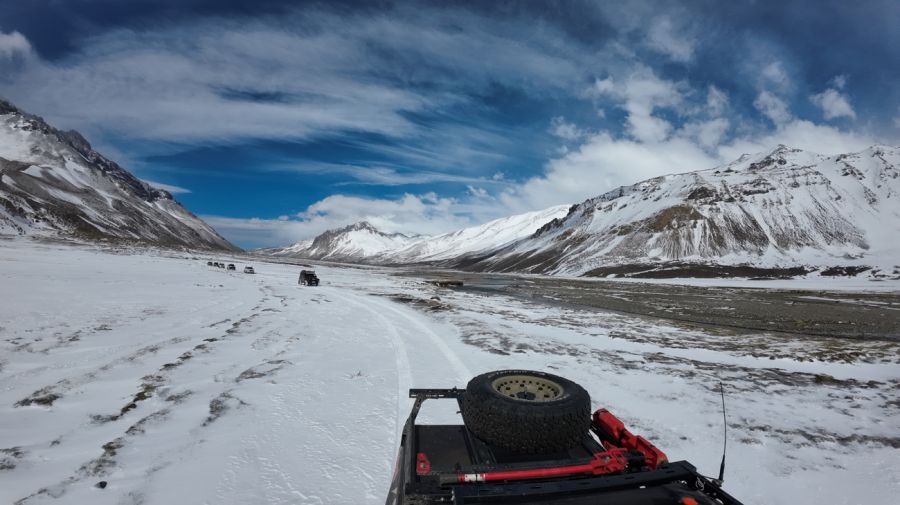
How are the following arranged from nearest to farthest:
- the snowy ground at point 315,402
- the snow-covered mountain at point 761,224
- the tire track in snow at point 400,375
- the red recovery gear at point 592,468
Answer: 1. the red recovery gear at point 592,468
2. the snowy ground at point 315,402
3. the tire track in snow at point 400,375
4. the snow-covered mountain at point 761,224

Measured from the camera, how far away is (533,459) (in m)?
3.90

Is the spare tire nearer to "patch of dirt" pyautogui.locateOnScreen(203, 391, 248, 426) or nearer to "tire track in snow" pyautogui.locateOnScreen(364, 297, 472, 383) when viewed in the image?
"patch of dirt" pyautogui.locateOnScreen(203, 391, 248, 426)

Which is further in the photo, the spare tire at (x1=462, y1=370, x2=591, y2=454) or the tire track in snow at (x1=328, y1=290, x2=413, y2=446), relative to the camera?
the tire track in snow at (x1=328, y1=290, x2=413, y2=446)

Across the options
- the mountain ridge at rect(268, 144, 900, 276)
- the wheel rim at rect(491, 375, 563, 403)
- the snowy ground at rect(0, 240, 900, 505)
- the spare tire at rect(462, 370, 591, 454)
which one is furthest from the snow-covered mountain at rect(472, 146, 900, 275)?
the spare tire at rect(462, 370, 591, 454)

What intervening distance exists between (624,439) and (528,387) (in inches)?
48.1

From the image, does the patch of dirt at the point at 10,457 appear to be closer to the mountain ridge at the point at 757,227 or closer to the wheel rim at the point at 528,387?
the wheel rim at the point at 528,387

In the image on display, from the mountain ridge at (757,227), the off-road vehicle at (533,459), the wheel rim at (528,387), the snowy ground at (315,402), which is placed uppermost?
the mountain ridge at (757,227)

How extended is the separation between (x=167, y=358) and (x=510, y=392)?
9.76m

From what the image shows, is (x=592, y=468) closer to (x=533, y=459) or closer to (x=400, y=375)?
(x=533, y=459)

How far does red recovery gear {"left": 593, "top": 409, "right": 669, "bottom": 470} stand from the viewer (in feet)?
11.6

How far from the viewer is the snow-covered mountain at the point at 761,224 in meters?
147

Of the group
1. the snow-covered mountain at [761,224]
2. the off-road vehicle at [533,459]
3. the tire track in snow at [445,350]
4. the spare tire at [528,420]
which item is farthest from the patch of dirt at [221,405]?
the snow-covered mountain at [761,224]

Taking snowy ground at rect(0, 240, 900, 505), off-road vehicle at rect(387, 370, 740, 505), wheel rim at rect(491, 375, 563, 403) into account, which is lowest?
snowy ground at rect(0, 240, 900, 505)

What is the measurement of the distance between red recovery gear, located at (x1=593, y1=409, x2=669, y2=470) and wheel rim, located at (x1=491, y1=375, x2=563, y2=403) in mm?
577
